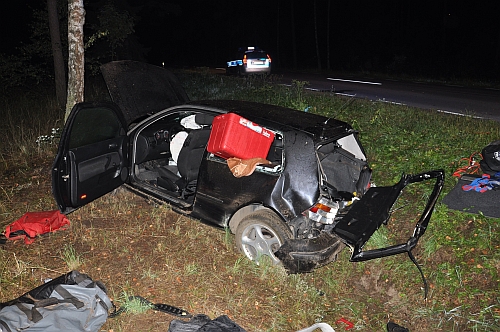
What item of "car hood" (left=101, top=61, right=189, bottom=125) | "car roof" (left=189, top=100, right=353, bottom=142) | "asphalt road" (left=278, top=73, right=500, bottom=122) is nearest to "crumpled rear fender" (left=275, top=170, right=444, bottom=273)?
"car roof" (left=189, top=100, right=353, bottom=142)

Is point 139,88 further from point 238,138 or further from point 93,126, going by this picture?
point 238,138

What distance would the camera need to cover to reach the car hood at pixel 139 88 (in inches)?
257

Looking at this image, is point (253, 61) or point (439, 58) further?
point (439, 58)

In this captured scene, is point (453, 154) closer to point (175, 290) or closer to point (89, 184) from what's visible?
point (175, 290)

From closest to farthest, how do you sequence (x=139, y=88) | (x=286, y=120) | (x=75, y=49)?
(x=286, y=120) < (x=139, y=88) < (x=75, y=49)

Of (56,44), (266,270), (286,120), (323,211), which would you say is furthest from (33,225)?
(56,44)

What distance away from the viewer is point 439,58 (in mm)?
27562

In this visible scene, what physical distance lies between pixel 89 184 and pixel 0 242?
1282 millimetres

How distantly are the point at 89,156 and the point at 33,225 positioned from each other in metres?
1.14

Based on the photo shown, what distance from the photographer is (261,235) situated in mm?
4418

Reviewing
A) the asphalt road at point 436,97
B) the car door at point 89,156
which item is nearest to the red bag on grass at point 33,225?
the car door at point 89,156

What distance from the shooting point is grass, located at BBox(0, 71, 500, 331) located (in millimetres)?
4004

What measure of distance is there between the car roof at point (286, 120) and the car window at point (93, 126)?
3.46 feet

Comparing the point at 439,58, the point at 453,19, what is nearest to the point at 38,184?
the point at 439,58
